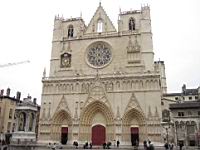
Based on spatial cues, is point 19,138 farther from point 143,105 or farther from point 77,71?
point 143,105

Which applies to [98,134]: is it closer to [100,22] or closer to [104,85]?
[104,85]

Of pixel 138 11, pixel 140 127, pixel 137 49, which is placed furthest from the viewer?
pixel 138 11

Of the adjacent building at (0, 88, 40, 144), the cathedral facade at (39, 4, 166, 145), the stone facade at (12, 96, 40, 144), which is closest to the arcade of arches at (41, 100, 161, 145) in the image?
the cathedral facade at (39, 4, 166, 145)

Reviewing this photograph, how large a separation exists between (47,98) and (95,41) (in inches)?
462

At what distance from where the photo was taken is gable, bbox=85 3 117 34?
38406mm

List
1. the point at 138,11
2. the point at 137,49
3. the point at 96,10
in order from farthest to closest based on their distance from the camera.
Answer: the point at 96,10, the point at 138,11, the point at 137,49

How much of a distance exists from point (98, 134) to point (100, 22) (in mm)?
18093

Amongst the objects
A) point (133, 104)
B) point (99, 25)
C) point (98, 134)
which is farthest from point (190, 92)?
point (98, 134)

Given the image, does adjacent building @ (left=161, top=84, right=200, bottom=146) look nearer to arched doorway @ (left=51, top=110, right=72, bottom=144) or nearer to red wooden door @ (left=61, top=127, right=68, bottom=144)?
arched doorway @ (left=51, top=110, right=72, bottom=144)

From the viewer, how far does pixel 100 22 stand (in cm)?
3925

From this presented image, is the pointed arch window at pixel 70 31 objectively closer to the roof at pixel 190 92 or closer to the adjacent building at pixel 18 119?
the adjacent building at pixel 18 119

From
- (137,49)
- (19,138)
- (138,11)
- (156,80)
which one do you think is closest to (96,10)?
(138,11)

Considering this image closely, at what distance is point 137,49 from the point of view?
34969 mm

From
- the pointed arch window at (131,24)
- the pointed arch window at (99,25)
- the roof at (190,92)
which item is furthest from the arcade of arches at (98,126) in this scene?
the roof at (190,92)
